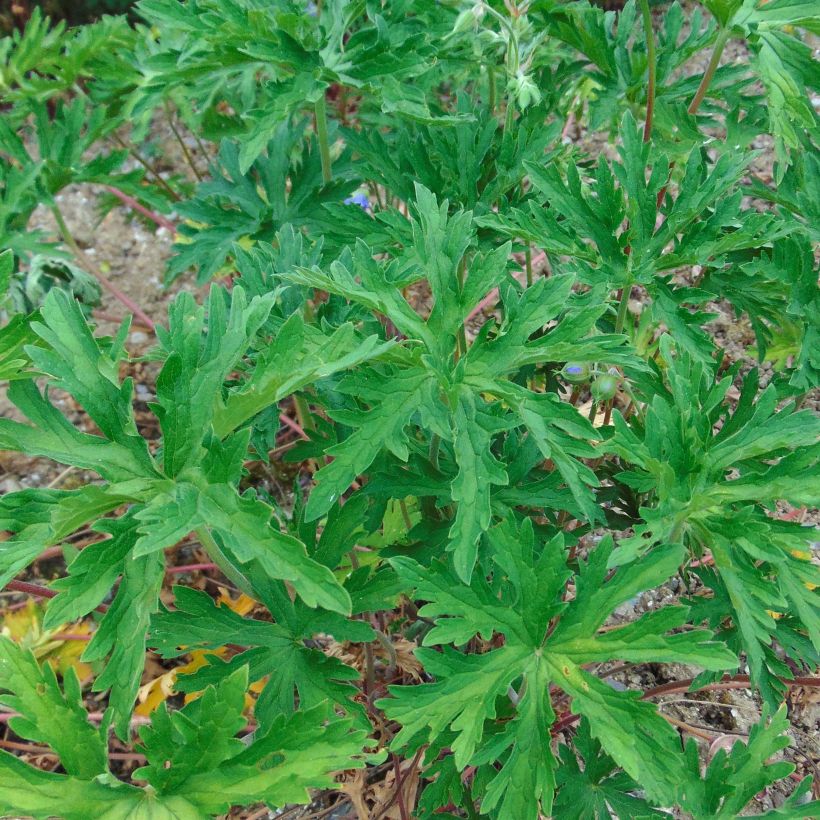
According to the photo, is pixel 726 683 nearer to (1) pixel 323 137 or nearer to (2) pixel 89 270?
(1) pixel 323 137

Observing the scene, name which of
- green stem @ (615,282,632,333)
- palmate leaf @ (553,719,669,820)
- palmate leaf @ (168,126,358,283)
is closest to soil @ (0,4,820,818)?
palmate leaf @ (553,719,669,820)

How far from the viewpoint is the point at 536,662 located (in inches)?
50.7

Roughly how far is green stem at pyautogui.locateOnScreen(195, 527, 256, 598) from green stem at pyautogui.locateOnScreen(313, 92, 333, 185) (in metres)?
1.14

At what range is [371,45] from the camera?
1.82 meters

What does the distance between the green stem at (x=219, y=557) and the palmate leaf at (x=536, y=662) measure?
34cm

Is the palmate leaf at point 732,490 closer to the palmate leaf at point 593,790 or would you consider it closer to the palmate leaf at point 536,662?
the palmate leaf at point 536,662

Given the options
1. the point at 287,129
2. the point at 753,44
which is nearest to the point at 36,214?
the point at 287,129

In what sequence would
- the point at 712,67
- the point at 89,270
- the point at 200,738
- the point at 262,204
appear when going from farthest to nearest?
1. the point at 89,270
2. the point at 262,204
3. the point at 712,67
4. the point at 200,738

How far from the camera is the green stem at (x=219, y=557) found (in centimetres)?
136

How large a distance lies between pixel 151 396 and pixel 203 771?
200cm

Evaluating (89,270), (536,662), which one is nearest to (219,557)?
(536,662)

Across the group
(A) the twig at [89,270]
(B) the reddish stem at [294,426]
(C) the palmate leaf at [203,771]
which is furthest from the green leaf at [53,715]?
(A) the twig at [89,270]

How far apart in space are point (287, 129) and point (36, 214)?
2192 millimetres

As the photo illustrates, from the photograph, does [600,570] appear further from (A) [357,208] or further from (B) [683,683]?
(A) [357,208]
